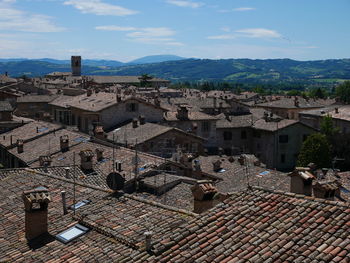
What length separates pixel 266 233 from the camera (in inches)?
400

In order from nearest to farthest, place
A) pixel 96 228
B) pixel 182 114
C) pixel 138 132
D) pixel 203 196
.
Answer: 1. pixel 96 228
2. pixel 203 196
3. pixel 138 132
4. pixel 182 114

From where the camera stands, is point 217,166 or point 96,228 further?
point 217,166

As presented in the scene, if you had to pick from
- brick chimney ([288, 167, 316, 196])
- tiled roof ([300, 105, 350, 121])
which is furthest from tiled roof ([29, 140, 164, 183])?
tiled roof ([300, 105, 350, 121])

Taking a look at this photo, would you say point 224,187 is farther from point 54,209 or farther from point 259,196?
point 259,196

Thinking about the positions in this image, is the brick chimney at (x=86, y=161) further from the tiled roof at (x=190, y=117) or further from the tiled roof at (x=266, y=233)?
the tiled roof at (x=190, y=117)

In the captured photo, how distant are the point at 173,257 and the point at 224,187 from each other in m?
20.6

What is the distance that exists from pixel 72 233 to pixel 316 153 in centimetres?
4256

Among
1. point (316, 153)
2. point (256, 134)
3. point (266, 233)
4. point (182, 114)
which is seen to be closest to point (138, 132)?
point (182, 114)

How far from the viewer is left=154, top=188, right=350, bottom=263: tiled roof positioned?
9297mm

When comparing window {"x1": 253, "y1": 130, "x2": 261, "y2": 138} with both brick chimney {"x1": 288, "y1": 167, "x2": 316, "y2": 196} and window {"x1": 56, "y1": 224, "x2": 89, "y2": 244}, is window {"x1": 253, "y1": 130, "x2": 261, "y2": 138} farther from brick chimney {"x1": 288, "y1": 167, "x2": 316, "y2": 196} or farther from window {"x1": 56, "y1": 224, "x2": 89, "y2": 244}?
window {"x1": 56, "y1": 224, "x2": 89, "y2": 244}

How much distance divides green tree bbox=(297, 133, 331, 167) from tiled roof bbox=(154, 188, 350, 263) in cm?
4204

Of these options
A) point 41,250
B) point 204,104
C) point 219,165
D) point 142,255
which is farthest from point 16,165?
point 204,104

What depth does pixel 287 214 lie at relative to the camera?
35.4 feet

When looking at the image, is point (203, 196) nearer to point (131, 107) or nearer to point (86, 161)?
point (86, 161)
